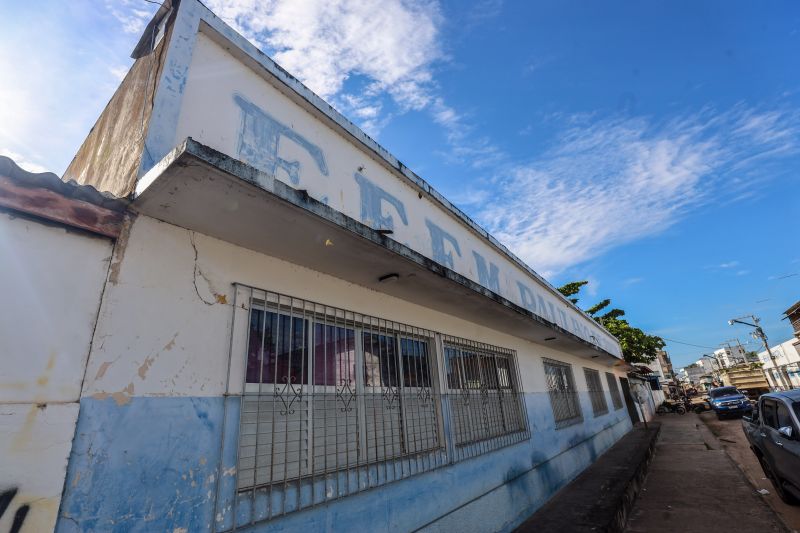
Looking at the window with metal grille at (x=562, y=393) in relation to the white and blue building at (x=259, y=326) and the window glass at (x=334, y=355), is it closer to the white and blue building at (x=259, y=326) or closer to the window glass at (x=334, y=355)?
the white and blue building at (x=259, y=326)

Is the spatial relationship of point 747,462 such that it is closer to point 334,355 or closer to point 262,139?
point 334,355

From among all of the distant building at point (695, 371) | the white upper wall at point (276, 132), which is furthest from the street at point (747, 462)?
the distant building at point (695, 371)

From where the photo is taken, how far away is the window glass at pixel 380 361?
144 inches

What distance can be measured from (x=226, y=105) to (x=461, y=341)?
13.1ft

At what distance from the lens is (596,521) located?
456 centimetres

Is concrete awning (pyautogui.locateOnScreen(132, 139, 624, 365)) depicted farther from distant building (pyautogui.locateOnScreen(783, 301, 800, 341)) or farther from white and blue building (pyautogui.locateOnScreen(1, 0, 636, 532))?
distant building (pyautogui.locateOnScreen(783, 301, 800, 341))

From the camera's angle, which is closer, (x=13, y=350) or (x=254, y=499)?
(x=13, y=350)

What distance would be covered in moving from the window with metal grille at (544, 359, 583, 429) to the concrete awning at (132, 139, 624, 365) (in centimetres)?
503

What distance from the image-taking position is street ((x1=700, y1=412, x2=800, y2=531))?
531cm

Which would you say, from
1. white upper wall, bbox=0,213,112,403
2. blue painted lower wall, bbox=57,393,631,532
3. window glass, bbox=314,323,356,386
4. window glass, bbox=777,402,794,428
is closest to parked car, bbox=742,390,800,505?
window glass, bbox=777,402,794,428

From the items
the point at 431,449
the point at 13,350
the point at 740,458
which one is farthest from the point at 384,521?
the point at 740,458

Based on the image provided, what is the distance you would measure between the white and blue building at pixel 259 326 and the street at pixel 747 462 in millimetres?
3839

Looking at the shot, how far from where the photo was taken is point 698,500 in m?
6.40

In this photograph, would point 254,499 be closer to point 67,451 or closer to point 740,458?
point 67,451
